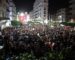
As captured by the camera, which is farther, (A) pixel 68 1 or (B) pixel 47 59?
(A) pixel 68 1

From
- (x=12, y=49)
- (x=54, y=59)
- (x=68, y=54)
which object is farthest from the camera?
(x=12, y=49)

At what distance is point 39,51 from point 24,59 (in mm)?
4468

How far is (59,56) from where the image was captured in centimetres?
1129

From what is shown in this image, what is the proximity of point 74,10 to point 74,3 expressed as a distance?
3.72m

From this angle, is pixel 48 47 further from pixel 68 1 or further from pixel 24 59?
pixel 68 1

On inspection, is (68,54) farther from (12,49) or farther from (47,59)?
(12,49)

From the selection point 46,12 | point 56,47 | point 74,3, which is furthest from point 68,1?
point 56,47

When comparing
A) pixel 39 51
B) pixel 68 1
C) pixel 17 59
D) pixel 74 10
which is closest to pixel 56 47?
pixel 39 51

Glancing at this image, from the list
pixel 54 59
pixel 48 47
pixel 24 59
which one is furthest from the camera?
pixel 48 47

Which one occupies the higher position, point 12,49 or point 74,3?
point 74,3

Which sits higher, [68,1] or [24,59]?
[68,1]

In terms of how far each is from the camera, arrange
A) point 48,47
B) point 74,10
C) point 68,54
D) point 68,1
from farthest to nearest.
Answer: point 68,1 → point 74,10 → point 48,47 → point 68,54

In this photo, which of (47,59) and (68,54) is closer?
(47,59)

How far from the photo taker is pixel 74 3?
11075 centimetres
